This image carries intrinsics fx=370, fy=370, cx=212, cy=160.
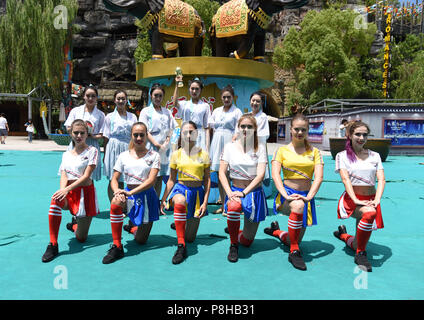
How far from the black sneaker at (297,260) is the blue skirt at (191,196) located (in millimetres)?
1013

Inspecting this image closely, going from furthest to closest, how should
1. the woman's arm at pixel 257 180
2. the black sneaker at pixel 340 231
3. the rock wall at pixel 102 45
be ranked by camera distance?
Result: 1. the rock wall at pixel 102 45
2. the black sneaker at pixel 340 231
3. the woman's arm at pixel 257 180

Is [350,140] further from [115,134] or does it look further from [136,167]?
[115,134]

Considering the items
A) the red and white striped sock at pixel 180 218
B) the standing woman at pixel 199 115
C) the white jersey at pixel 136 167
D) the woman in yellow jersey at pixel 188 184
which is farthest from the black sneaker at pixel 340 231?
the white jersey at pixel 136 167

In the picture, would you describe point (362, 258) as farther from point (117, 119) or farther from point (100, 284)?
point (117, 119)

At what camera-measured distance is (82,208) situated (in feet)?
12.0

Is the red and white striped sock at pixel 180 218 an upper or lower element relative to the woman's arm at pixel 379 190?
lower

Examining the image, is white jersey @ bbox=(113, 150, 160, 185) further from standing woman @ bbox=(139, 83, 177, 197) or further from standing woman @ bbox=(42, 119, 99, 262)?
standing woman @ bbox=(139, 83, 177, 197)

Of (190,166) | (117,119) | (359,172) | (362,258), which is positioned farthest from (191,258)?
(117,119)

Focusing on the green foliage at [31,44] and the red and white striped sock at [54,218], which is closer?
the red and white striped sock at [54,218]

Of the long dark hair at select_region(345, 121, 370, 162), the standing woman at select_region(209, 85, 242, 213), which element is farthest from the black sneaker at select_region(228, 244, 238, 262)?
the standing woman at select_region(209, 85, 242, 213)

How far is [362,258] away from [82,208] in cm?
269

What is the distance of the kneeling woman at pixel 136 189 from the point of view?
3463 millimetres

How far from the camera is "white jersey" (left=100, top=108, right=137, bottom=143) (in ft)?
16.2

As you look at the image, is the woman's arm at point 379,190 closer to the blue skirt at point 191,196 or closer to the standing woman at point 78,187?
the blue skirt at point 191,196
